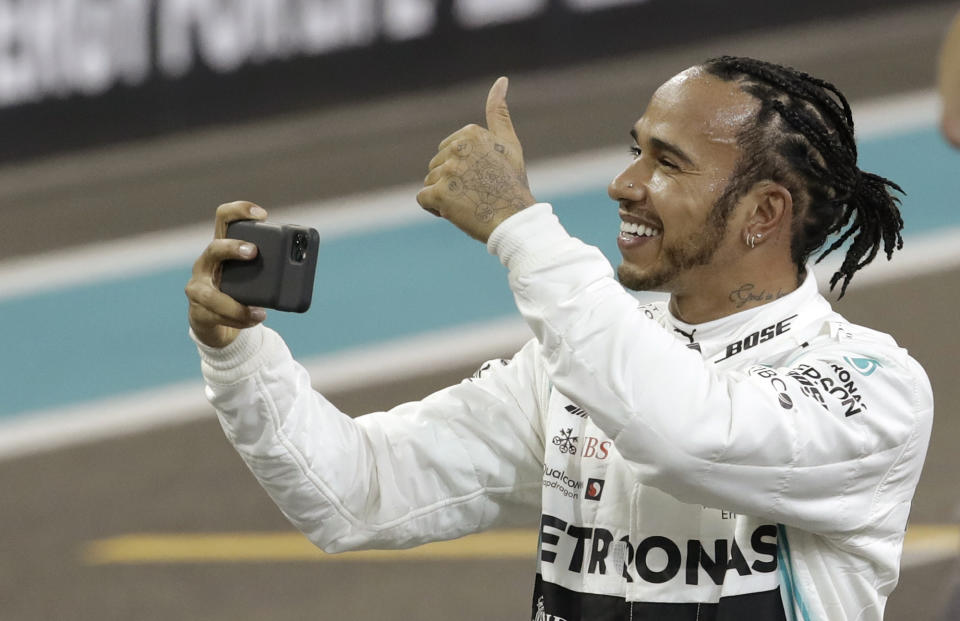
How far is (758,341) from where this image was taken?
11.9 feet

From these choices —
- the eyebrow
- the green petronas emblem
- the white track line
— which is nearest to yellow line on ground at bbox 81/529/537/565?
the white track line

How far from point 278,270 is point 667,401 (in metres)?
0.83

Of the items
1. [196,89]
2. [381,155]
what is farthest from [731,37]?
[196,89]

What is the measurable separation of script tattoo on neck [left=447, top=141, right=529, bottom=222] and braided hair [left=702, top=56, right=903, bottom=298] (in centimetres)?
59

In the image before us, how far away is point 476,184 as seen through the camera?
3.31 meters

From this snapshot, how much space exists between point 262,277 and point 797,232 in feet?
3.96

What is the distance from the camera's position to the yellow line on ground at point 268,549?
298 inches

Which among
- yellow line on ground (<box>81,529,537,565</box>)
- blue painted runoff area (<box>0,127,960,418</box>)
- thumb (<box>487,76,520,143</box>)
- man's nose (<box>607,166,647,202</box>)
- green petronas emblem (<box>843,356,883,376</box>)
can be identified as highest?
thumb (<box>487,76,520,143</box>)

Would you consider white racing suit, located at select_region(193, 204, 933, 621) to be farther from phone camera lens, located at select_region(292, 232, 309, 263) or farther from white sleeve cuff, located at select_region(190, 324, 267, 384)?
phone camera lens, located at select_region(292, 232, 309, 263)

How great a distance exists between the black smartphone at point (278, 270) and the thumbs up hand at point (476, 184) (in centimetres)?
26

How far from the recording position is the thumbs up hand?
130 inches

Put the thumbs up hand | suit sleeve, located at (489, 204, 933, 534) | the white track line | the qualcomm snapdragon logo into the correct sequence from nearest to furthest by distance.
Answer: suit sleeve, located at (489, 204, 933, 534) → the thumbs up hand → the qualcomm snapdragon logo → the white track line

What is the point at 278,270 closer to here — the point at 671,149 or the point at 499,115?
the point at 499,115

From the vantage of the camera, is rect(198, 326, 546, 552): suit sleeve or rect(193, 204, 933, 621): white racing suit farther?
rect(198, 326, 546, 552): suit sleeve
